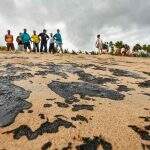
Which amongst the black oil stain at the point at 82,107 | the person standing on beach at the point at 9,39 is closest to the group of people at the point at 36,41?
the person standing on beach at the point at 9,39

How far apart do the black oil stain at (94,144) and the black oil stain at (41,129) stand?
29.2 inches

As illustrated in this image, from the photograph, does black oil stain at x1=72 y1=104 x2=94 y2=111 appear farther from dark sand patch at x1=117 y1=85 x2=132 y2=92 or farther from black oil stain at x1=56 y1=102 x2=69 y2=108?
dark sand patch at x1=117 y1=85 x2=132 y2=92

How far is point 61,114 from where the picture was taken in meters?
9.94

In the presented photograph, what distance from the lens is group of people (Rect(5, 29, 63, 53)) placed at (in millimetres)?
25812

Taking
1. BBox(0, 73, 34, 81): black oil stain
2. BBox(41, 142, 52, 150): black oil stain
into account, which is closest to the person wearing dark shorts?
BBox(0, 73, 34, 81): black oil stain

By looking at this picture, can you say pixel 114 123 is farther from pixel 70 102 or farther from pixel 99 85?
pixel 99 85

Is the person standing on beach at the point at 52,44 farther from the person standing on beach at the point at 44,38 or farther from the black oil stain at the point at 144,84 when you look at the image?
the black oil stain at the point at 144,84

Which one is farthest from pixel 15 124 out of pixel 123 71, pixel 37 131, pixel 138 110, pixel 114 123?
pixel 123 71

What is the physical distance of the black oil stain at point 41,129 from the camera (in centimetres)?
891

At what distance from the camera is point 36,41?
86.0 ft

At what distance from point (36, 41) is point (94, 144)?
59.9ft

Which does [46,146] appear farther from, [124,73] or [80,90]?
[124,73]

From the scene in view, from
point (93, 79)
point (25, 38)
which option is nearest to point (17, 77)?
point (93, 79)

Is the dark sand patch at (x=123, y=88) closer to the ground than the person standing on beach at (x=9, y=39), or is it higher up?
closer to the ground
